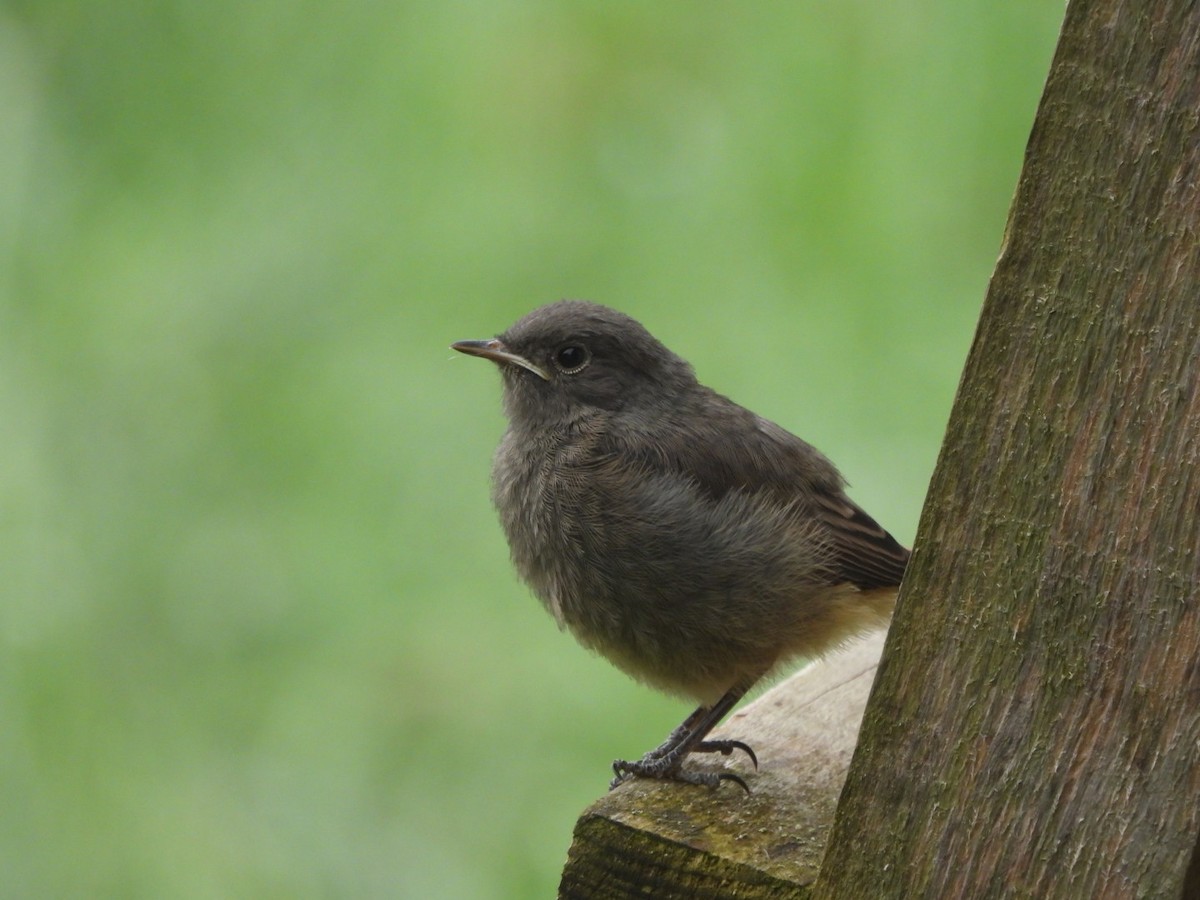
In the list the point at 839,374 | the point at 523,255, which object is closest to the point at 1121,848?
the point at 839,374

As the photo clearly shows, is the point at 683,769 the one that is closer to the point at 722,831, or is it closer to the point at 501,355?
the point at 722,831

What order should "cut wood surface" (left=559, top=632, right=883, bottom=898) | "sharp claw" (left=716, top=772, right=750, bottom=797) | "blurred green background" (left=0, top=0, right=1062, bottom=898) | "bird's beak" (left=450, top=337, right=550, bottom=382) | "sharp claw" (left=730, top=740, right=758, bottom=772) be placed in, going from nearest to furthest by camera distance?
"cut wood surface" (left=559, top=632, right=883, bottom=898) < "sharp claw" (left=716, top=772, right=750, bottom=797) < "sharp claw" (left=730, top=740, right=758, bottom=772) < "bird's beak" (left=450, top=337, right=550, bottom=382) < "blurred green background" (left=0, top=0, right=1062, bottom=898)

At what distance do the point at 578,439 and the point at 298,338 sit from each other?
1683 millimetres

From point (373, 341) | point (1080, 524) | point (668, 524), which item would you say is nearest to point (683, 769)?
point (668, 524)

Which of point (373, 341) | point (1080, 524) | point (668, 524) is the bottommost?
point (1080, 524)

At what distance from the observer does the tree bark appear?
2234 millimetres

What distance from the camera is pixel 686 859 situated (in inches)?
118

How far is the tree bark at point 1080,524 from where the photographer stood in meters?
2.23

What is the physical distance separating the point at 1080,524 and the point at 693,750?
1.50 m

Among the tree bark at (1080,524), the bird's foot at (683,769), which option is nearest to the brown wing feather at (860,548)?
the bird's foot at (683,769)

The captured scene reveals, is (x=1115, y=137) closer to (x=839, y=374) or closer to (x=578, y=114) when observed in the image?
(x=839, y=374)

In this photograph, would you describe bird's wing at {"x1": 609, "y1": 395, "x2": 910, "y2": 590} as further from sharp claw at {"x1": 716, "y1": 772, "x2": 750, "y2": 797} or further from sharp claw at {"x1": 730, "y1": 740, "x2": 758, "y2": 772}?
sharp claw at {"x1": 716, "y1": 772, "x2": 750, "y2": 797}

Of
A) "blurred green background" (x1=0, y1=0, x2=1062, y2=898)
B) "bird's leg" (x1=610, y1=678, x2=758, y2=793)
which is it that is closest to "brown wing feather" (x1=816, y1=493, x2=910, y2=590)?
"bird's leg" (x1=610, y1=678, x2=758, y2=793)

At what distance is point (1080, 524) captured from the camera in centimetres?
230
